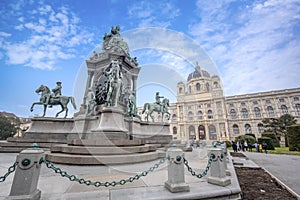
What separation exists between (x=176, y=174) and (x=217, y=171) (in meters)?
1.47

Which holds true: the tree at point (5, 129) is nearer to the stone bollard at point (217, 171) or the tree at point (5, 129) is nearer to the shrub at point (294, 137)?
the stone bollard at point (217, 171)

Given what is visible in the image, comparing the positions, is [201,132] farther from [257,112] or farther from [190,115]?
[257,112]

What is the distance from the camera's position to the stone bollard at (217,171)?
3947 mm

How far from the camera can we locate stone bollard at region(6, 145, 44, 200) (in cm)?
278

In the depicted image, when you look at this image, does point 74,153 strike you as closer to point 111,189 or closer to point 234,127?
point 111,189

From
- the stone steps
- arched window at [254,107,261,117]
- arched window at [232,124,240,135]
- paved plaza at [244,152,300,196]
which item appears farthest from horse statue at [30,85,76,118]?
arched window at [254,107,261,117]

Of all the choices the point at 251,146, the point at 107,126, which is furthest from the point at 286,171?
the point at 251,146

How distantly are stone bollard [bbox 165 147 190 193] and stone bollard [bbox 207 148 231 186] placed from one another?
110 cm

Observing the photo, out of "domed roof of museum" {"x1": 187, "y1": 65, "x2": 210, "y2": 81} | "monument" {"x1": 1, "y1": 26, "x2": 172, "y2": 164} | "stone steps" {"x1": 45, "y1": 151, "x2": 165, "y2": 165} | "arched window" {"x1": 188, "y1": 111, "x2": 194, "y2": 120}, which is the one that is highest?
"arched window" {"x1": 188, "y1": 111, "x2": 194, "y2": 120}

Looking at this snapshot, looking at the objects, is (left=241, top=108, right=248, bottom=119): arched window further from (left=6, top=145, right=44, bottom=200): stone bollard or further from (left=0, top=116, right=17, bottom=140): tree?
(left=0, top=116, right=17, bottom=140): tree

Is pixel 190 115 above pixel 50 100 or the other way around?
above

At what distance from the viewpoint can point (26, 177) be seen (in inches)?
114

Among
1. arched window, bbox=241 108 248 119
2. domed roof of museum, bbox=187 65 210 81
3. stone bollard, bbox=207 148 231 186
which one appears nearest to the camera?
stone bollard, bbox=207 148 231 186

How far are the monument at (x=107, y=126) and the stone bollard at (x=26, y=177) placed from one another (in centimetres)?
338
